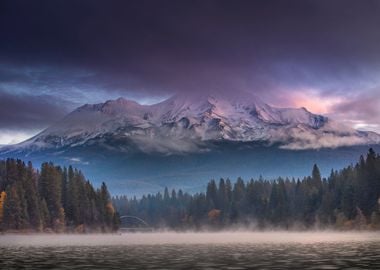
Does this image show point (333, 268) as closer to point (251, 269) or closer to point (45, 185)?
point (251, 269)

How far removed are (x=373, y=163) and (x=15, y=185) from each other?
382ft

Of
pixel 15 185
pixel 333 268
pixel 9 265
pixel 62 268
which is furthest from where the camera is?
pixel 15 185

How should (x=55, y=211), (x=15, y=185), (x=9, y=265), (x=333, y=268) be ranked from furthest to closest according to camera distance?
(x=55, y=211), (x=15, y=185), (x=9, y=265), (x=333, y=268)

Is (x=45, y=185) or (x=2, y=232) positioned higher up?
(x=45, y=185)

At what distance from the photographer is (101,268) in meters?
49.9

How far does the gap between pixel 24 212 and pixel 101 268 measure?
424ft

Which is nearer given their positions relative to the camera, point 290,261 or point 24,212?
point 290,261

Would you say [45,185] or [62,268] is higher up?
[45,185]

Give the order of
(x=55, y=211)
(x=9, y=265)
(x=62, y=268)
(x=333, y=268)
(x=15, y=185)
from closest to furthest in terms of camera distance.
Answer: (x=333, y=268), (x=62, y=268), (x=9, y=265), (x=15, y=185), (x=55, y=211)

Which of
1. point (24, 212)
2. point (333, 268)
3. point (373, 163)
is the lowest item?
point (333, 268)

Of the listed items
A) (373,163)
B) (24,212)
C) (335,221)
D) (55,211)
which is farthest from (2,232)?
(373,163)

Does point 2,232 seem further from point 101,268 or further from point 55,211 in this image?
point 101,268

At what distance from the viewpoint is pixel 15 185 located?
178 metres

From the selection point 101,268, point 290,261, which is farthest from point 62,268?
point 290,261
